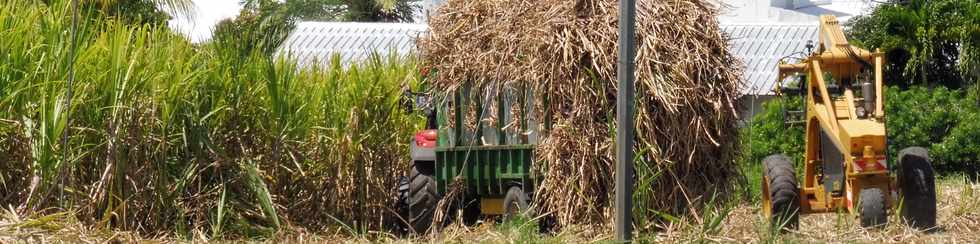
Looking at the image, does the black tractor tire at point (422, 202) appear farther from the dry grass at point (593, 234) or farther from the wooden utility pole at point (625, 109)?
the wooden utility pole at point (625, 109)

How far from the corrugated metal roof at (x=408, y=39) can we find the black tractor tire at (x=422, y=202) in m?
11.0

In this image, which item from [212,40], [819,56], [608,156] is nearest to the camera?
[608,156]

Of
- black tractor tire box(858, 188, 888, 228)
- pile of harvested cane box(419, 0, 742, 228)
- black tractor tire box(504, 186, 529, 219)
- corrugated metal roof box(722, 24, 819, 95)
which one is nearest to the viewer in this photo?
black tractor tire box(858, 188, 888, 228)

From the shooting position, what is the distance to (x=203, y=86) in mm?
11906

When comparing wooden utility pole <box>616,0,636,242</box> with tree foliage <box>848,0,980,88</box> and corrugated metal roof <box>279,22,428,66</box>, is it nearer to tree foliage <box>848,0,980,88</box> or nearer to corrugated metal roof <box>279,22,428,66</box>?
tree foliage <box>848,0,980,88</box>

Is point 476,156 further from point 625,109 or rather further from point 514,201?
point 625,109

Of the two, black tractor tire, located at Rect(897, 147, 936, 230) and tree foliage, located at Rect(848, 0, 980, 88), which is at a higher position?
tree foliage, located at Rect(848, 0, 980, 88)

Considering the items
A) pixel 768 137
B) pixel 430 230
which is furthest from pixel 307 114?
pixel 768 137

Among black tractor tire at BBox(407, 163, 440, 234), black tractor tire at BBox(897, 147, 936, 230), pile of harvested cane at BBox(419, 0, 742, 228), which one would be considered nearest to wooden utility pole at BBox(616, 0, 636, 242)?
pile of harvested cane at BBox(419, 0, 742, 228)

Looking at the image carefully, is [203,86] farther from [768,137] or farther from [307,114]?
[768,137]

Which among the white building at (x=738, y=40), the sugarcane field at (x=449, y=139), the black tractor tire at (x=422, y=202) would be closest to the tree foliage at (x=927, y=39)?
the white building at (x=738, y=40)

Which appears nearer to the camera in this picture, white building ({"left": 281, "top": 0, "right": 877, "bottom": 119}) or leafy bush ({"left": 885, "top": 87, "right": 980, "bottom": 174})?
leafy bush ({"left": 885, "top": 87, "right": 980, "bottom": 174})

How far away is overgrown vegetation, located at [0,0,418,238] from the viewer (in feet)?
36.9

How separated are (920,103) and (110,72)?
1316 cm
